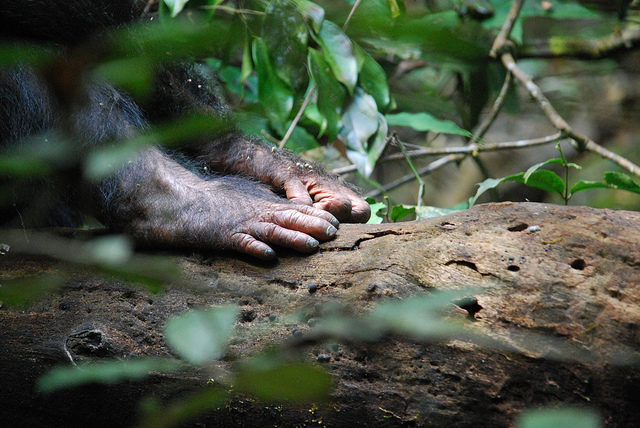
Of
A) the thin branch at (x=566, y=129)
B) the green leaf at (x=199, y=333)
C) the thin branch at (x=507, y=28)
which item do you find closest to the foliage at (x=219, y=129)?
the green leaf at (x=199, y=333)

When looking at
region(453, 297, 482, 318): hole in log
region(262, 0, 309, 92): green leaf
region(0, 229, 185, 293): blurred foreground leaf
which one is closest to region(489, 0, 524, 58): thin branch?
region(262, 0, 309, 92): green leaf

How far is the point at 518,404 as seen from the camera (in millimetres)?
1050

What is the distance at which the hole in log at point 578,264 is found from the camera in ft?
3.78

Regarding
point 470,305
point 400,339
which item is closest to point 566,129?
point 470,305

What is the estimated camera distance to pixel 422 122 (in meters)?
2.99

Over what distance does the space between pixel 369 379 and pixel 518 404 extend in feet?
0.87

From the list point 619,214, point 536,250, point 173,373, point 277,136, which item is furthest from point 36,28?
point 277,136

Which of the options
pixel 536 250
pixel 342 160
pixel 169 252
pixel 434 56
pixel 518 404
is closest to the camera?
pixel 434 56

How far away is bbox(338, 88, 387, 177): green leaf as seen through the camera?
2.28 m

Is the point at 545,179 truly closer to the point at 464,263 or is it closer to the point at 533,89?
the point at 464,263

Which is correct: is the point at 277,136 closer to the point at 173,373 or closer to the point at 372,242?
the point at 372,242

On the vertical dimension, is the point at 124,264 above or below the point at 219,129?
below

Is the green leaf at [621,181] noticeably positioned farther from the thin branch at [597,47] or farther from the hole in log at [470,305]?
the thin branch at [597,47]

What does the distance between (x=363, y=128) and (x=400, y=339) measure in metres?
1.31
